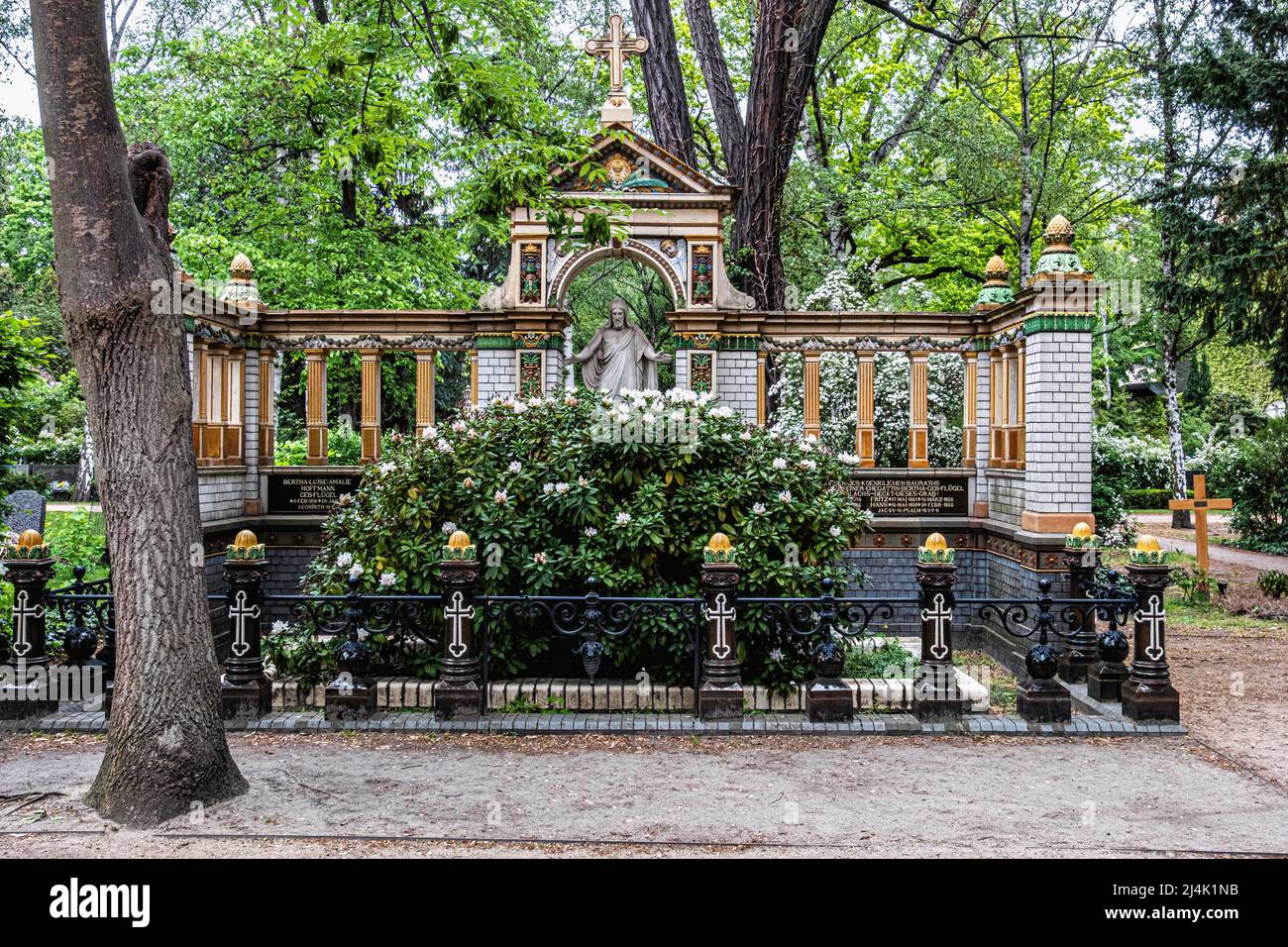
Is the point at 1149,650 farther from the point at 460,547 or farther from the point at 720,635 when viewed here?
the point at 460,547

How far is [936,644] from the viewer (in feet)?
24.5

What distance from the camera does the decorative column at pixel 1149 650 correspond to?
7.38 metres

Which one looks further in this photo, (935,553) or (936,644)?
(935,553)

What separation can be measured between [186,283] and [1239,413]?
38.4m

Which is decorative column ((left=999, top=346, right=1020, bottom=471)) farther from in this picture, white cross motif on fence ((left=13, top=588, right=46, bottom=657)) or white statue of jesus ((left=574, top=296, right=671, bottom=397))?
white cross motif on fence ((left=13, top=588, right=46, bottom=657))

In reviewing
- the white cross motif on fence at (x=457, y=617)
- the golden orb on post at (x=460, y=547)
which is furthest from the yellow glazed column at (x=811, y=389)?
the white cross motif on fence at (x=457, y=617)

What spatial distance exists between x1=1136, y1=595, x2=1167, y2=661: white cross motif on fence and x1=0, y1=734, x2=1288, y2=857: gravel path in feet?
2.20

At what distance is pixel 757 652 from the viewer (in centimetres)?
786

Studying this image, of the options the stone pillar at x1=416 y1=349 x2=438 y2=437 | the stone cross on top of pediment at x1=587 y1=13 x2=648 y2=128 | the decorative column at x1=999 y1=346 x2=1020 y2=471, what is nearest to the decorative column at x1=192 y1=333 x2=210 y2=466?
the stone pillar at x1=416 y1=349 x2=438 y2=437

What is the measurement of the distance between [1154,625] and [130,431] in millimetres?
7081

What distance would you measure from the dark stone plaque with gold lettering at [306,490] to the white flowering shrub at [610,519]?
2809mm

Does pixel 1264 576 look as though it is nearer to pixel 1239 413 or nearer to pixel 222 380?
pixel 222 380

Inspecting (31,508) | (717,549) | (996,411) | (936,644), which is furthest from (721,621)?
(31,508)

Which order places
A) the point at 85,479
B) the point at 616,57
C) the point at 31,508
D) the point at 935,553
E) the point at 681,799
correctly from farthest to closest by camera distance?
the point at 85,479, the point at 616,57, the point at 31,508, the point at 935,553, the point at 681,799
